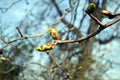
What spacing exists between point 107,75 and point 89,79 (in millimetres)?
2341

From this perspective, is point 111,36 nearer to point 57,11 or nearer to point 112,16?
→ point 57,11

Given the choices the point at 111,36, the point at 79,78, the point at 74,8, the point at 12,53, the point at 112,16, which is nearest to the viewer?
the point at 112,16

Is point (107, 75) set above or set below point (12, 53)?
above

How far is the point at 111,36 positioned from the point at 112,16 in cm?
1175

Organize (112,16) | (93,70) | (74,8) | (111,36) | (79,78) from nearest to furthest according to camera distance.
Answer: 1. (112,16)
2. (74,8)
3. (79,78)
4. (93,70)
5. (111,36)

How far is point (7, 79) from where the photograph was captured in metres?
11.3

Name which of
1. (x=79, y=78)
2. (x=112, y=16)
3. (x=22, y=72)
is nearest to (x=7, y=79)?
(x=22, y=72)

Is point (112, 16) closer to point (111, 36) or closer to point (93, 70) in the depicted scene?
point (93, 70)

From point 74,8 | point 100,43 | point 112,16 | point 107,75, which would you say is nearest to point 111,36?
point 100,43

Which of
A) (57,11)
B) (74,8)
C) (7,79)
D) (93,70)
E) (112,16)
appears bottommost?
(112,16)

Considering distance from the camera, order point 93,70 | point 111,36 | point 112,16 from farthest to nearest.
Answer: point 111,36 < point 93,70 < point 112,16

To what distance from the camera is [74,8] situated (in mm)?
2176

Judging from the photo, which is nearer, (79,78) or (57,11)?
(79,78)

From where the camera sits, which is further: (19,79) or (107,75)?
(107,75)
